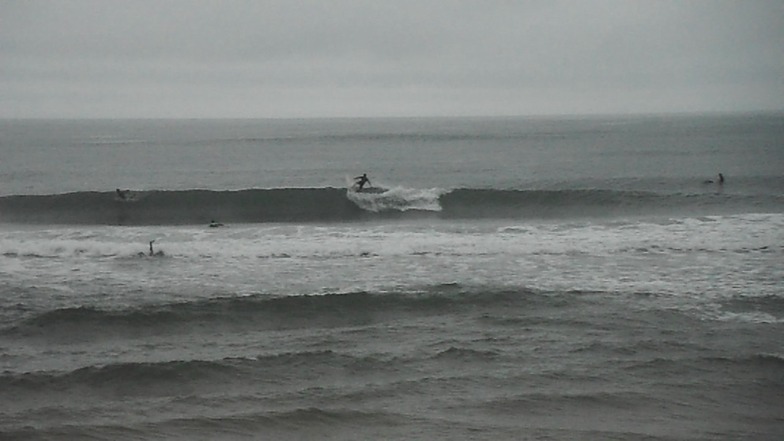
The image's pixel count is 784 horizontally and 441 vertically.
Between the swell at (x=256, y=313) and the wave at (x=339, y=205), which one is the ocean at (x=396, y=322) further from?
the wave at (x=339, y=205)

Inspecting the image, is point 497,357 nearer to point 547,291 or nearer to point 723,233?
point 547,291

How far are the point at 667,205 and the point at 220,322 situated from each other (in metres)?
20.5

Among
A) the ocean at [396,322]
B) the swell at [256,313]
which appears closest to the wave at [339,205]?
the ocean at [396,322]

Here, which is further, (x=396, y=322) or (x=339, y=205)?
(x=339, y=205)

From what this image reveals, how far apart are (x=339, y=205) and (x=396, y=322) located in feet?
54.7

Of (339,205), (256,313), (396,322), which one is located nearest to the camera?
(396,322)

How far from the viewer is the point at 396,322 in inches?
515

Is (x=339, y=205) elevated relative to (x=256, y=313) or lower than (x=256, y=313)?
elevated

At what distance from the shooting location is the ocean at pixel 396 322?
900 cm

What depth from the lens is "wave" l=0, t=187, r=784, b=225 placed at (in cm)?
2714

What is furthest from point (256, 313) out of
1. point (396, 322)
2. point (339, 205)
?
point (339, 205)

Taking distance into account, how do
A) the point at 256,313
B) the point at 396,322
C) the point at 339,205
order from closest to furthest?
1. the point at 396,322
2. the point at 256,313
3. the point at 339,205

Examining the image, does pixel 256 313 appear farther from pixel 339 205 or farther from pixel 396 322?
pixel 339 205

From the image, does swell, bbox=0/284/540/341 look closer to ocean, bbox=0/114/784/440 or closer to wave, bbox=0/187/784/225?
ocean, bbox=0/114/784/440
